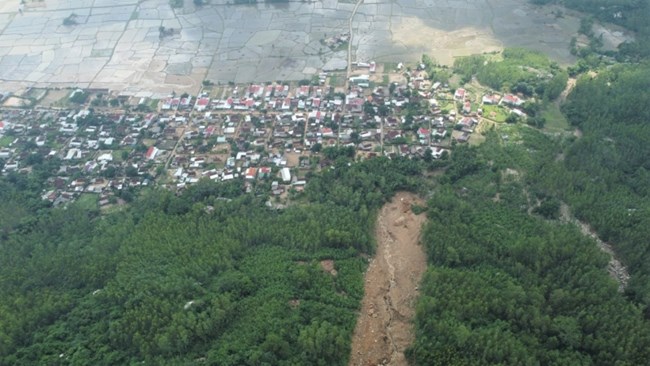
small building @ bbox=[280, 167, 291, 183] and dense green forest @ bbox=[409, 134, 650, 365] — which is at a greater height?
dense green forest @ bbox=[409, 134, 650, 365]

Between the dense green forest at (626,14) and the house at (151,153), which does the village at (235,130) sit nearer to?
the house at (151,153)

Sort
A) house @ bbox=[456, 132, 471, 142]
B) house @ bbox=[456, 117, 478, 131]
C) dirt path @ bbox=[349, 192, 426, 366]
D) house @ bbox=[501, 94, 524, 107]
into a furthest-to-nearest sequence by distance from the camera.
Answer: house @ bbox=[501, 94, 524, 107], house @ bbox=[456, 117, 478, 131], house @ bbox=[456, 132, 471, 142], dirt path @ bbox=[349, 192, 426, 366]

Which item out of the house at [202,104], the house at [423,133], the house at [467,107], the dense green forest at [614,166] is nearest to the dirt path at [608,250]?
the dense green forest at [614,166]

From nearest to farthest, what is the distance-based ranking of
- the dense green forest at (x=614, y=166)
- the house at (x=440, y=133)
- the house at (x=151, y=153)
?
the dense green forest at (x=614, y=166) < the house at (x=440, y=133) < the house at (x=151, y=153)

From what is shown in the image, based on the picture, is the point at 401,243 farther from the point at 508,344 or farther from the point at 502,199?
the point at 508,344

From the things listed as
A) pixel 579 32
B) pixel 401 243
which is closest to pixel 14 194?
pixel 401 243

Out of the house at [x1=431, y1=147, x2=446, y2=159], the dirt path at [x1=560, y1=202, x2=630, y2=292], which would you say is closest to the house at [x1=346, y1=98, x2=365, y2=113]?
the house at [x1=431, y1=147, x2=446, y2=159]

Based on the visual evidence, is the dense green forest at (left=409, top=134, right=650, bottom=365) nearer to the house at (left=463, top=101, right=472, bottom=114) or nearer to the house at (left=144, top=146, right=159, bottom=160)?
the house at (left=463, top=101, right=472, bottom=114)
